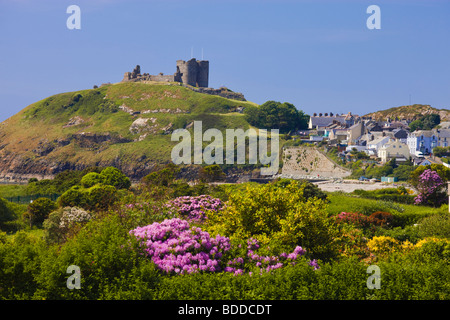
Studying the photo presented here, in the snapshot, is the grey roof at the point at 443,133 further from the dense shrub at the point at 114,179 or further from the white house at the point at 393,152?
the dense shrub at the point at 114,179

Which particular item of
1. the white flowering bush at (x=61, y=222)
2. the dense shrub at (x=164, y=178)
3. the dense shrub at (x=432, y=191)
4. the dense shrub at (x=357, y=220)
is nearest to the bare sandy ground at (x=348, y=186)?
the dense shrub at (x=432, y=191)

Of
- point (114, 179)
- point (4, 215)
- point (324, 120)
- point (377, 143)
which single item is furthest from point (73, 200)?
point (324, 120)

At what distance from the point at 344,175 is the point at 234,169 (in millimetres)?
30473

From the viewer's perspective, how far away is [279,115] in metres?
148

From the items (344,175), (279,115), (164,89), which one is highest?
(164,89)

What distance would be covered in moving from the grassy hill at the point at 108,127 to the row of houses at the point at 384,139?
24.9 metres

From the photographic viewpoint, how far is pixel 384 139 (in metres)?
125

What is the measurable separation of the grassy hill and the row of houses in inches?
981

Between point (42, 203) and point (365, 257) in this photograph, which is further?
point (42, 203)

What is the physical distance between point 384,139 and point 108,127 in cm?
8878

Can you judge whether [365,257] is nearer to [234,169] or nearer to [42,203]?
[42,203]

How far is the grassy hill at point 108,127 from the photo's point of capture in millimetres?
150500
